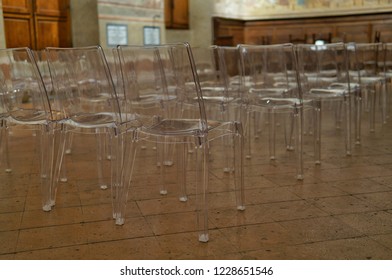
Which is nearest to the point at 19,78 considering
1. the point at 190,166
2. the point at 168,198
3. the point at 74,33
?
the point at 168,198

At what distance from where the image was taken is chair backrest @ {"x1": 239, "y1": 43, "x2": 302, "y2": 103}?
12.7ft

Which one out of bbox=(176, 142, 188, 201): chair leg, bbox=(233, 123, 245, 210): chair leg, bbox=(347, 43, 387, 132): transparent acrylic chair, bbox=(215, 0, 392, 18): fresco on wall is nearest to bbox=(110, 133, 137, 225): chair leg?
bbox=(176, 142, 188, 201): chair leg

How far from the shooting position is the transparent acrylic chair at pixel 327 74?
4180 mm

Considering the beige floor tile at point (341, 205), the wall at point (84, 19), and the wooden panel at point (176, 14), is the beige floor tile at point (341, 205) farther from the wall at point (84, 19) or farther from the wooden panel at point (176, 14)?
the wooden panel at point (176, 14)

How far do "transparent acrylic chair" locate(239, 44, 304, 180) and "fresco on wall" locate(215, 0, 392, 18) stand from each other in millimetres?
6713

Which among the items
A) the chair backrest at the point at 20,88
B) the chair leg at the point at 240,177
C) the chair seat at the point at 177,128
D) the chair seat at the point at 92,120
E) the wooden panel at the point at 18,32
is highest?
the wooden panel at the point at 18,32

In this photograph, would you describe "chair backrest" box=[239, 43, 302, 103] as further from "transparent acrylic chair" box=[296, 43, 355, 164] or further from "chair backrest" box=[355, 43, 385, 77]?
"chair backrest" box=[355, 43, 385, 77]

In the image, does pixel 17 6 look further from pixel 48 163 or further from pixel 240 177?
pixel 240 177

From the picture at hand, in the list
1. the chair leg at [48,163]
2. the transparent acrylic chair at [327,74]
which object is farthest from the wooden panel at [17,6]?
the chair leg at [48,163]

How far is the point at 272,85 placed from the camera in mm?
4359

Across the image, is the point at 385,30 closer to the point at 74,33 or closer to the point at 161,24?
the point at 161,24

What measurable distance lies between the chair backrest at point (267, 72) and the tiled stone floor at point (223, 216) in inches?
20.5

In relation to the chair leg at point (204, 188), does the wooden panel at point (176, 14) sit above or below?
above

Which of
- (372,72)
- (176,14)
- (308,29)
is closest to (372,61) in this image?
(372,72)
